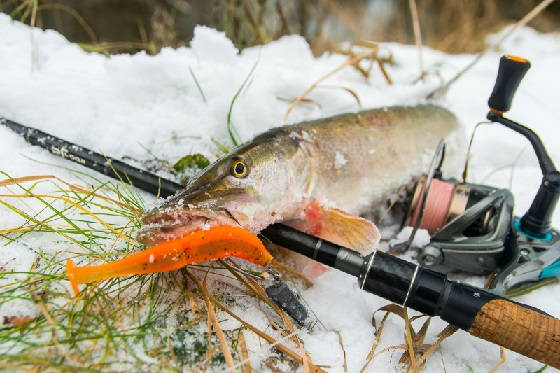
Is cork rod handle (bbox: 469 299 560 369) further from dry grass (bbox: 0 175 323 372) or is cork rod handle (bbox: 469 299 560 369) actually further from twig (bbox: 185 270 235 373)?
twig (bbox: 185 270 235 373)

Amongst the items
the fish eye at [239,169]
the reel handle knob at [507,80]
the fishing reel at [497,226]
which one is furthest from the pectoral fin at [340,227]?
the reel handle knob at [507,80]

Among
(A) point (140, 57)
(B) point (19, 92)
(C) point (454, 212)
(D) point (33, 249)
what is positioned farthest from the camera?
(A) point (140, 57)

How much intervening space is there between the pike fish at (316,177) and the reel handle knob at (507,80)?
0.57 metres

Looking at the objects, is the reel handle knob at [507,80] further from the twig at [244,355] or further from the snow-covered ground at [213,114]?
the twig at [244,355]

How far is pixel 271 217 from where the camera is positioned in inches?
65.9

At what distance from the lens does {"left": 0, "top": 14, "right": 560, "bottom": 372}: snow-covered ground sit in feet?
5.01

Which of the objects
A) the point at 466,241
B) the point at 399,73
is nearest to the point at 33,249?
the point at 466,241

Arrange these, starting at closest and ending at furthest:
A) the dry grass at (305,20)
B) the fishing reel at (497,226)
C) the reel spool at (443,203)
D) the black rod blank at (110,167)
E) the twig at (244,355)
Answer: the twig at (244,355) → the fishing reel at (497,226) → the black rod blank at (110,167) → the reel spool at (443,203) → the dry grass at (305,20)

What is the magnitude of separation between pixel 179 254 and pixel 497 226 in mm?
1294

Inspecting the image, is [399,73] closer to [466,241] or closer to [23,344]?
[466,241]

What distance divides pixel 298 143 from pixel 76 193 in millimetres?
907

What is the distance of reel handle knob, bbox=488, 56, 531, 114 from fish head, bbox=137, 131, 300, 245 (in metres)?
0.89

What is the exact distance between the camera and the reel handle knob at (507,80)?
1.69 m

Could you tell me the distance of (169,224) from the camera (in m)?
1.38
